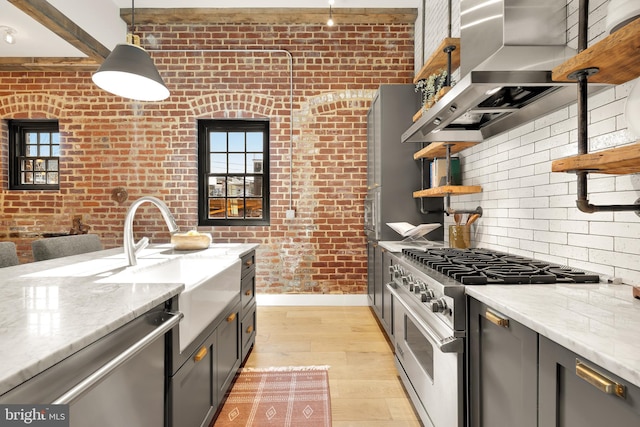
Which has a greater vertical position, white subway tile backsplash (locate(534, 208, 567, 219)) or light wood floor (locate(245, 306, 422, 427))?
white subway tile backsplash (locate(534, 208, 567, 219))

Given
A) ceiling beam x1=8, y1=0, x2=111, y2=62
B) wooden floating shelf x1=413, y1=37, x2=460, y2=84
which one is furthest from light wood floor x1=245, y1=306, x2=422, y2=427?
ceiling beam x1=8, y1=0, x2=111, y2=62

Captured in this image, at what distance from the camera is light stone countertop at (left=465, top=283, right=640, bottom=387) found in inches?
29.1

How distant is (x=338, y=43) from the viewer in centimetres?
438

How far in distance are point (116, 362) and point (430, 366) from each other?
4.55 feet

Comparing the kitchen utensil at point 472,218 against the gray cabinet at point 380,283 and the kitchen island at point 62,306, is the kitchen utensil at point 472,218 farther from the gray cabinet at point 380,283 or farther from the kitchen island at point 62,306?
the kitchen island at point 62,306

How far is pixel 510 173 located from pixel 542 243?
1.79 ft

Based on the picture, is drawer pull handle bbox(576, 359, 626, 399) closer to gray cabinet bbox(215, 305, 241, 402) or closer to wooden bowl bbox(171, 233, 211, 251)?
gray cabinet bbox(215, 305, 241, 402)

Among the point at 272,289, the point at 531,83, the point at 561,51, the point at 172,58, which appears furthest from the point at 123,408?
the point at 172,58

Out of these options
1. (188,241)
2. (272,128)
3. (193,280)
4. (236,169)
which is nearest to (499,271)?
(193,280)

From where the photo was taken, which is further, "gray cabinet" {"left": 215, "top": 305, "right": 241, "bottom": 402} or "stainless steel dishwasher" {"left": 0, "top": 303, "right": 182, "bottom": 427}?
"gray cabinet" {"left": 215, "top": 305, "right": 241, "bottom": 402}

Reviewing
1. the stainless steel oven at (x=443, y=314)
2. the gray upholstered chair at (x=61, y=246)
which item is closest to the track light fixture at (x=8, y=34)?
the gray upholstered chair at (x=61, y=246)

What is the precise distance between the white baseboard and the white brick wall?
2.00 metres

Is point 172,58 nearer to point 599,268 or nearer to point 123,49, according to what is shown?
point 123,49

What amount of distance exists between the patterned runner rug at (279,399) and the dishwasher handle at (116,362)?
3.54ft
